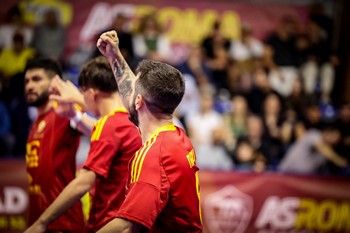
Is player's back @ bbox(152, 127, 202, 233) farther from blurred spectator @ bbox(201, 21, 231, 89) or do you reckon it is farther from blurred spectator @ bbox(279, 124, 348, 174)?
Result: blurred spectator @ bbox(201, 21, 231, 89)

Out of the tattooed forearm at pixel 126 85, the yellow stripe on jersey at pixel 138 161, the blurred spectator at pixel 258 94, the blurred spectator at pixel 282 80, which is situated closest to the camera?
the yellow stripe on jersey at pixel 138 161

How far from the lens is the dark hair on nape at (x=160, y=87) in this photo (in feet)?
11.7

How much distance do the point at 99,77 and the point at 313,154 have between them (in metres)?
5.75

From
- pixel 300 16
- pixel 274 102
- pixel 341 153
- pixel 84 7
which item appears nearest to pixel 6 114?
pixel 84 7

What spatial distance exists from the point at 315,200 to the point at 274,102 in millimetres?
2537

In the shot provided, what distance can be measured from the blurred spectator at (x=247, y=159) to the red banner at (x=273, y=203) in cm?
74

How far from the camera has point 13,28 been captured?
1127 centimetres

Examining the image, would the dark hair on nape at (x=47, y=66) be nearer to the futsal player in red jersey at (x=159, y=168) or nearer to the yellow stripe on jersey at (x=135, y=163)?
the futsal player in red jersey at (x=159, y=168)

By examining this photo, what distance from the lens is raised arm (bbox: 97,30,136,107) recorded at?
151 inches

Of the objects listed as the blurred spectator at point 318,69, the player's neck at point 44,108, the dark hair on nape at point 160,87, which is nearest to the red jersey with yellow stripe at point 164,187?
the dark hair on nape at point 160,87

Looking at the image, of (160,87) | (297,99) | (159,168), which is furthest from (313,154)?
(159,168)

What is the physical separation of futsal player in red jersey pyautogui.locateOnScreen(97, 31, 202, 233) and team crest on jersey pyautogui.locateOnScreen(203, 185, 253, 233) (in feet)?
15.7

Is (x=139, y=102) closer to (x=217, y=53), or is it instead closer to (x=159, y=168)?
(x=159, y=168)

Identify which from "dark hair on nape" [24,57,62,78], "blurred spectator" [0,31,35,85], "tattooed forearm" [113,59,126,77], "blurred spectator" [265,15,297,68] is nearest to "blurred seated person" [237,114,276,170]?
"blurred spectator" [265,15,297,68]
